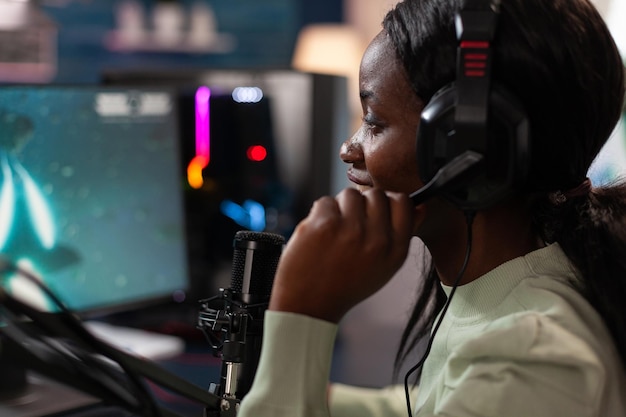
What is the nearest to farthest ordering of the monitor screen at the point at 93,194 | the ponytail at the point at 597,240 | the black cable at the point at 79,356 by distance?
the black cable at the point at 79,356, the ponytail at the point at 597,240, the monitor screen at the point at 93,194

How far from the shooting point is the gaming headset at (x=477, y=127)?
660 millimetres

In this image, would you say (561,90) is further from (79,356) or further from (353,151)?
(79,356)

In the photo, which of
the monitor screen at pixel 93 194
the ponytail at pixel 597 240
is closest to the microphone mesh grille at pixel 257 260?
the ponytail at pixel 597 240

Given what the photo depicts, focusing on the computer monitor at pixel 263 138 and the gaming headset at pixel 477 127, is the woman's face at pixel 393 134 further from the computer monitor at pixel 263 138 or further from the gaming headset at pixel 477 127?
the computer monitor at pixel 263 138

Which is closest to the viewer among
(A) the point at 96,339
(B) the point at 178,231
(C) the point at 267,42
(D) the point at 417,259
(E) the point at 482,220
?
(A) the point at 96,339

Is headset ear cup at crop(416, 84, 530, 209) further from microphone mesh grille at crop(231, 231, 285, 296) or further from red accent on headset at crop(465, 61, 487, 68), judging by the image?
microphone mesh grille at crop(231, 231, 285, 296)

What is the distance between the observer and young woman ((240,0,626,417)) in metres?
0.64

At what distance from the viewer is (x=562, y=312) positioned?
0.67 m

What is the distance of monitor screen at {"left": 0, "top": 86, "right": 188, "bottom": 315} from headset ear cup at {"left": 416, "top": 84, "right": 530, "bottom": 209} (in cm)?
76

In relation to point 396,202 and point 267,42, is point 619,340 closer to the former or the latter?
point 396,202

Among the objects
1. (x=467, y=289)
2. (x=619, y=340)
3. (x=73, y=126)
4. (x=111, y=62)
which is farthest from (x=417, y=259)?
(x=111, y=62)

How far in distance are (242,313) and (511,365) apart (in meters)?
0.27

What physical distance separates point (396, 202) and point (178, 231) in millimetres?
962

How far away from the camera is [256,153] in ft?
6.04
